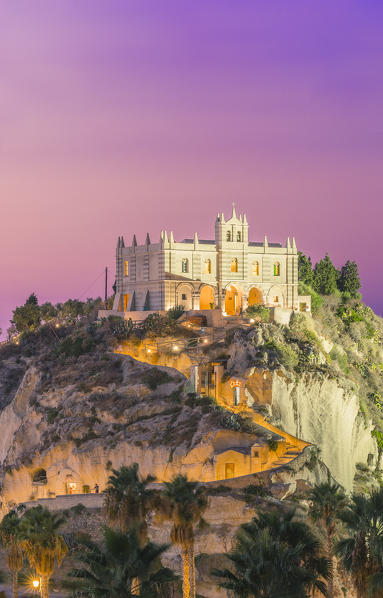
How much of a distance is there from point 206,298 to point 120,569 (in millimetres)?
64021

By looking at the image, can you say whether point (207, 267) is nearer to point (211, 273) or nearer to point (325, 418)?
point (211, 273)

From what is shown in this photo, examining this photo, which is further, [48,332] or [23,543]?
[48,332]

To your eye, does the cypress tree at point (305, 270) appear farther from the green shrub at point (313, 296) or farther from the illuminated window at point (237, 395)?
the illuminated window at point (237, 395)

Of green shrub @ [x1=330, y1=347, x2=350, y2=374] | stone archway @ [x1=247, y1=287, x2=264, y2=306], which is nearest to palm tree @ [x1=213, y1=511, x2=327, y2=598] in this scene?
green shrub @ [x1=330, y1=347, x2=350, y2=374]

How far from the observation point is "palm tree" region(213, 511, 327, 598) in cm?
3231

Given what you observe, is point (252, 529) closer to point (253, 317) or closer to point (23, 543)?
point (23, 543)

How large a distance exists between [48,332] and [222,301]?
3098 centimetres

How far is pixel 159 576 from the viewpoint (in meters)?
32.7

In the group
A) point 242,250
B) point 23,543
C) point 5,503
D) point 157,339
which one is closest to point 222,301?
point 242,250

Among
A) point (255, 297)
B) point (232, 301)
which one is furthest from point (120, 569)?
point (255, 297)

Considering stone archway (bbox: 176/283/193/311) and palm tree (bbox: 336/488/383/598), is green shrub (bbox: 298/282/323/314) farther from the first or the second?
palm tree (bbox: 336/488/383/598)

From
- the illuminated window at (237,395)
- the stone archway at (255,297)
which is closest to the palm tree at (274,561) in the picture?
the illuminated window at (237,395)

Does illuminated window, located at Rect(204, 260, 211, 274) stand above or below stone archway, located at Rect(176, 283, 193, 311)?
above

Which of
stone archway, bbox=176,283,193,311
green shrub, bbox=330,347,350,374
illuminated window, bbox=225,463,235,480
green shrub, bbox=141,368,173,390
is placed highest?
stone archway, bbox=176,283,193,311
